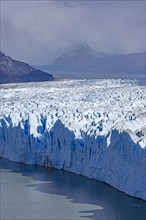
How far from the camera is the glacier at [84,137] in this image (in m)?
8.11

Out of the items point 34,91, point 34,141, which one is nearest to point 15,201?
point 34,141

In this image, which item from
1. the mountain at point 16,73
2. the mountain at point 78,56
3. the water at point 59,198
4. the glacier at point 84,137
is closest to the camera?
the water at point 59,198

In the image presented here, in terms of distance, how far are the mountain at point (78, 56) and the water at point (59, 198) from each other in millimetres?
31312

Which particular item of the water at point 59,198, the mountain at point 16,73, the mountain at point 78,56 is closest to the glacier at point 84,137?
the water at point 59,198

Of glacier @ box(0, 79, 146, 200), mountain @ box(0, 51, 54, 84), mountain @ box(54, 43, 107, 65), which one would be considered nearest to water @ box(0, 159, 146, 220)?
glacier @ box(0, 79, 146, 200)

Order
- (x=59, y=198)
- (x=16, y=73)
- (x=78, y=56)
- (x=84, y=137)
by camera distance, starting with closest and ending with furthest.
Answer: (x=59, y=198) < (x=84, y=137) < (x=16, y=73) < (x=78, y=56)

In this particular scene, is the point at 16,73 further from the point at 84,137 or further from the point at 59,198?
the point at 59,198

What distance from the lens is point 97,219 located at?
22.8ft

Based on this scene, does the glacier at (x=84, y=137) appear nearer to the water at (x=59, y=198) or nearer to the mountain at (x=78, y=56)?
the water at (x=59, y=198)

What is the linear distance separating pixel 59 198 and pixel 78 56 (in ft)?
119

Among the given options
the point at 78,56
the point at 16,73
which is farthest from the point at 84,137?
the point at 78,56

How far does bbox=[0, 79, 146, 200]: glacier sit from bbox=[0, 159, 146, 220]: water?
22 cm

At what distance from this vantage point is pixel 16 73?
90.0 ft

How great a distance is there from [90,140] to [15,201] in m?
1.96
